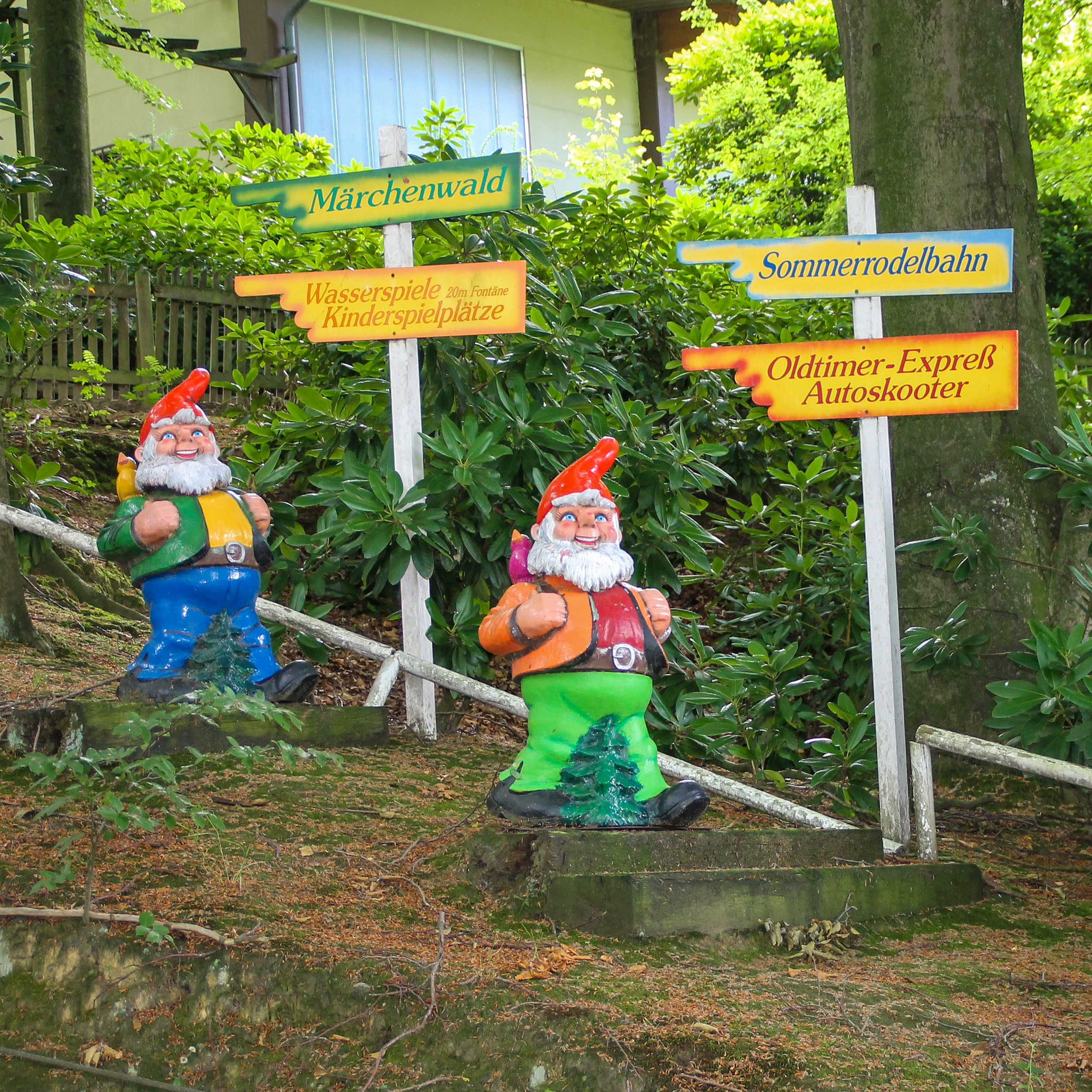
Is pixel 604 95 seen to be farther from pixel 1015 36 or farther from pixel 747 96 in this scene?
pixel 1015 36

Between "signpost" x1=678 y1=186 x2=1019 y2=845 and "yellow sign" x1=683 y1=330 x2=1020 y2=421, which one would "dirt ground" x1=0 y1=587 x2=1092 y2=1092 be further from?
"yellow sign" x1=683 y1=330 x2=1020 y2=421

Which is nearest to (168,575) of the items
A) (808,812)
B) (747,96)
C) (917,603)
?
(808,812)

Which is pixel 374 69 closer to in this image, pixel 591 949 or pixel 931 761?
pixel 931 761

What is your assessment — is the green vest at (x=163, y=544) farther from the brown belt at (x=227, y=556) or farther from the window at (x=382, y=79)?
the window at (x=382, y=79)

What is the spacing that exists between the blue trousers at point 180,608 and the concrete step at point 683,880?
142 cm

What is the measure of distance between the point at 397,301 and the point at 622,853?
2718 mm

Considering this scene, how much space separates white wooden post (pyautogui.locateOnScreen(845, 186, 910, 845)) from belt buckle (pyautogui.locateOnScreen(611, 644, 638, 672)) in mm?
1066

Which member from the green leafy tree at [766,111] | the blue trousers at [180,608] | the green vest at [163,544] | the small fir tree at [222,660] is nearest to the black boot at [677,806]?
the small fir tree at [222,660]

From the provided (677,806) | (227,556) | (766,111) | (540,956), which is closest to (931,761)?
(677,806)

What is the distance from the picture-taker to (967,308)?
5.41 metres

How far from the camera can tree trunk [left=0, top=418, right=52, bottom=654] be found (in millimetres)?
5770

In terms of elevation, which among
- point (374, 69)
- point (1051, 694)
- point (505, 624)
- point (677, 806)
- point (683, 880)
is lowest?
point (683, 880)

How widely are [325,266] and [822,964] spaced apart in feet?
21.6

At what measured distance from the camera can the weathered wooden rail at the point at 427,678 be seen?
4.41m
